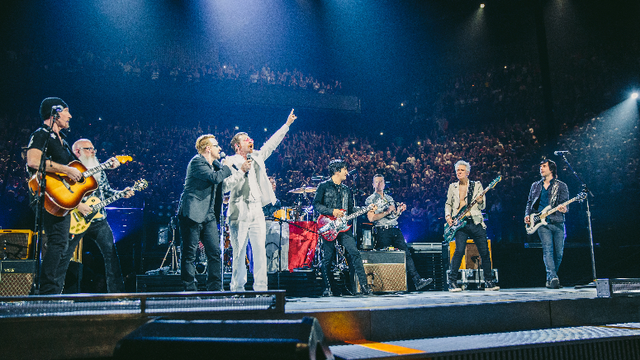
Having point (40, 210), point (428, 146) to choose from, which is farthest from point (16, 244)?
point (428, 146)

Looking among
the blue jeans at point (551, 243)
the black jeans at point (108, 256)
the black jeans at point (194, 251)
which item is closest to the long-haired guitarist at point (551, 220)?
the blue jeans at point (551, 243)

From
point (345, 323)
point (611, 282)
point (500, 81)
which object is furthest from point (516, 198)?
point (345, 323)

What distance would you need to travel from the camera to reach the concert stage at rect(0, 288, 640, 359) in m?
2.26

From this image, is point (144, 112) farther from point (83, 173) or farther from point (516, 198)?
point (516, 198)

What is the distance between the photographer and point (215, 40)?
12.4 metres

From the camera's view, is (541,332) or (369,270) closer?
(541,332)

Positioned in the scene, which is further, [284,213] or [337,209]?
[284,213]

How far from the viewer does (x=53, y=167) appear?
3.39 m

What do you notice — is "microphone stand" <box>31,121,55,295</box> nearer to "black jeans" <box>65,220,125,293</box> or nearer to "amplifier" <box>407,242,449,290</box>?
"black jeans" <box>65,220,125,293</box>

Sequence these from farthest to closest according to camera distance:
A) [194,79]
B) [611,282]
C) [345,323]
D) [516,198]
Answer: [194,79] → [516,198] → [611,282] → [345,323]

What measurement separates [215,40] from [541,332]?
11795 millimetres

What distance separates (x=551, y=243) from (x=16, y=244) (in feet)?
22.4

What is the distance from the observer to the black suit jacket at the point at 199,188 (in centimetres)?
370

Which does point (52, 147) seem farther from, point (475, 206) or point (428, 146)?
point (428, 146)
